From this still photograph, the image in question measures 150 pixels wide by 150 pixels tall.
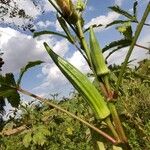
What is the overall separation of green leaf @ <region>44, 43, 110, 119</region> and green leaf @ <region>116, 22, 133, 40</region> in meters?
0.79

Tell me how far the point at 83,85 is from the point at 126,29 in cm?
99

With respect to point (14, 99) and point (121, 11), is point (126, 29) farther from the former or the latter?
point (14, 99)

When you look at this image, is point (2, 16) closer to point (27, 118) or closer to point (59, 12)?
point (27, 118)

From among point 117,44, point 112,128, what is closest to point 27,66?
point 117,44

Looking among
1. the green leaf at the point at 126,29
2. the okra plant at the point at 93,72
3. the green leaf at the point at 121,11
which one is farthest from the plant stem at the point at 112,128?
the green leaf at the point at 121,11

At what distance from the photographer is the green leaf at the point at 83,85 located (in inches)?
61.1

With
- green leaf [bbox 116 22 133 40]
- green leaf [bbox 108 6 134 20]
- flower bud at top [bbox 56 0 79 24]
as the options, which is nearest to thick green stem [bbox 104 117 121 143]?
flower bud at top [bbox 56 0 79 24]

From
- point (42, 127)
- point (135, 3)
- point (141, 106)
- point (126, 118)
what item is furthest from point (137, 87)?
point (126, 118)

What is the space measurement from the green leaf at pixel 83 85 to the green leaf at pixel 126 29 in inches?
31.1

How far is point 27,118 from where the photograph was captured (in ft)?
21.2

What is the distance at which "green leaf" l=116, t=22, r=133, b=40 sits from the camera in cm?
239

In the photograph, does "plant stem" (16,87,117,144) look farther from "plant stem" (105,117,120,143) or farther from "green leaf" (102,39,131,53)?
"green leaf" (102,39,131,53)

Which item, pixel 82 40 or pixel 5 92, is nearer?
pixel 82 40

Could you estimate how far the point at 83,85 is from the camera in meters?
1.59
